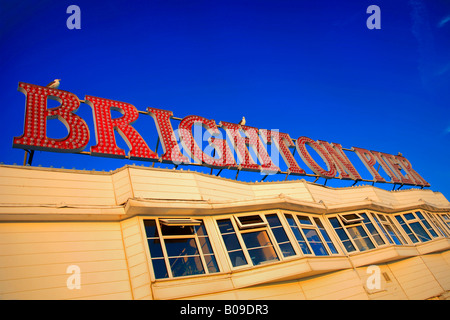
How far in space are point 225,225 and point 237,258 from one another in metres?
1.40

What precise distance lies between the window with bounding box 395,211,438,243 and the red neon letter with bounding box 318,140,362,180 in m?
4.45

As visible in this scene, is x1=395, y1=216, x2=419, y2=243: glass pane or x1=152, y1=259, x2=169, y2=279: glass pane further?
x1=395, y1=216, x2=419, y2=243: glass pane

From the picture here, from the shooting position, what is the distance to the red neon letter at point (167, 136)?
14.2m

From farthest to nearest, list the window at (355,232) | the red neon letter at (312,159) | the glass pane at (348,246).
Answer: the red neon letter at (312,159), the window at (355,232), the glass pane at (348,246)

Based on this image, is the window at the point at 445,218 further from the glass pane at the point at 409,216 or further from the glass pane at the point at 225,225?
the glass pane at the point at 225,225

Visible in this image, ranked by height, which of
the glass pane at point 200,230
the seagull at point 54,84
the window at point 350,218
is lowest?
the window at point 350,218

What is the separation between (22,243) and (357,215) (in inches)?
618

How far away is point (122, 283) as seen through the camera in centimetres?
830

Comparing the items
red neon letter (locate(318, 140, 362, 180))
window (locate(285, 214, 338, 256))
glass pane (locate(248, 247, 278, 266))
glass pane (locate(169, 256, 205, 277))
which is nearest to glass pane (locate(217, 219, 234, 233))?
glass pane (locate(248, 247, 278, 266))

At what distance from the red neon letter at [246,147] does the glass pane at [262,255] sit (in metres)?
6.60

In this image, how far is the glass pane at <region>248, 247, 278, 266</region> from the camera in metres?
10.6

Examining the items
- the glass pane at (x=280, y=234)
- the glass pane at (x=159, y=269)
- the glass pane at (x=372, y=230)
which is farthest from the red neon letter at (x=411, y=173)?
the glass pane at (x=159, y=269)

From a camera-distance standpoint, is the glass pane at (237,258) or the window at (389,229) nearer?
the glass pane at (237,258)

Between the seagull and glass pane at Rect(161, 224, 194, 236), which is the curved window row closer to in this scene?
glass pane at Rect(161, 224, 194, 236)
